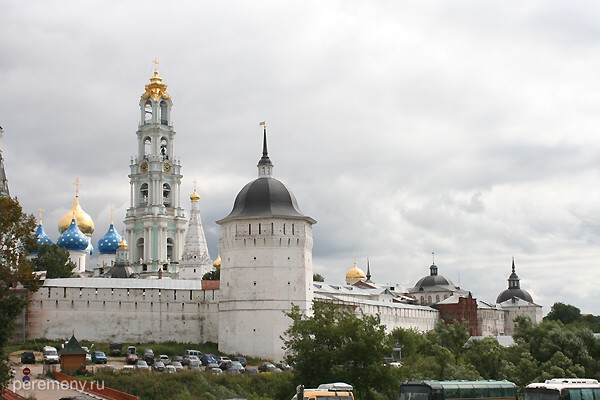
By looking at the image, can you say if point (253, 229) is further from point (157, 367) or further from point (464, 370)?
point (464, 370)

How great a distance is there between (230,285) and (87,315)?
29.4ft

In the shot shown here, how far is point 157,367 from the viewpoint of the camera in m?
39.6

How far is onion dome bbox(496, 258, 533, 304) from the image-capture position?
105 metres

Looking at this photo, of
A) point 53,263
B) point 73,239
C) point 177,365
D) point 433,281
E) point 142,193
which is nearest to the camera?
point 177,365

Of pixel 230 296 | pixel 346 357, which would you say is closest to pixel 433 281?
pixel 230 296

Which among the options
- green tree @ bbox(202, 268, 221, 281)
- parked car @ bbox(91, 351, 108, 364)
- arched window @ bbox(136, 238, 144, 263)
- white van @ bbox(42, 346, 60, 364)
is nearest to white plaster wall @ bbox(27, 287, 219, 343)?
white van @ bbox(42, 346, 60, 364)

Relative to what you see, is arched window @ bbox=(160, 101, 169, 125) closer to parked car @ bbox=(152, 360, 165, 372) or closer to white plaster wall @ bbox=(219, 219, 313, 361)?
white plaster wall @ bbox=(219, 219, 313, 361)

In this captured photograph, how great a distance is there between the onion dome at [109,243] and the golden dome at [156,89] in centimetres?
1390

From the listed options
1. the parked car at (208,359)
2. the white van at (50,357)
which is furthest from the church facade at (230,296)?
the white van at (50,357)

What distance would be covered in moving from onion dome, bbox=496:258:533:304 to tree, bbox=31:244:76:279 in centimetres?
5651

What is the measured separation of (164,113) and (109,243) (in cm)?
1392

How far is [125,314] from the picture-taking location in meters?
53.4

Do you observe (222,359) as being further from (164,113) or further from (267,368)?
(164,113)

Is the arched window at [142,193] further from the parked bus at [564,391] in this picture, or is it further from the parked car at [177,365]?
the parked bus at [564,391]
